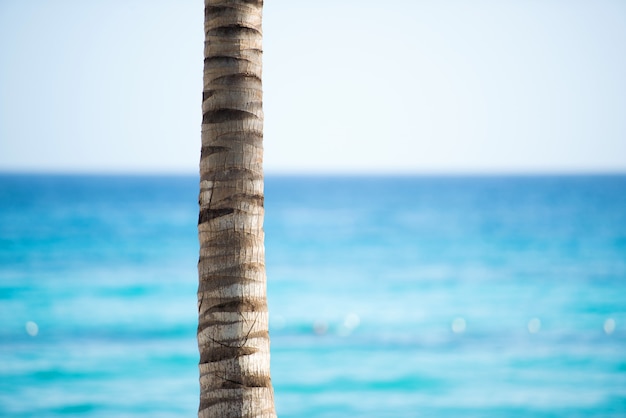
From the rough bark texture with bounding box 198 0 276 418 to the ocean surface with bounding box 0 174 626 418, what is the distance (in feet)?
35.2

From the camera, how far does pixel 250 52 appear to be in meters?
4.20

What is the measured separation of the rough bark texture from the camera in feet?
13.4

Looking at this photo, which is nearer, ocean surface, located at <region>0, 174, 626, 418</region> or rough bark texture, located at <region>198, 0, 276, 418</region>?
rough bark texture, located at <region>198, 0, 276, 418</region>

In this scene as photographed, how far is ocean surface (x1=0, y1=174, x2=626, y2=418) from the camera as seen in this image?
52.0ft

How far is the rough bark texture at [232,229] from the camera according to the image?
4.09m

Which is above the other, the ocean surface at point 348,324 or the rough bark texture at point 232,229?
the ocean surface at point 348,324

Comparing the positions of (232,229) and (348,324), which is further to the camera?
(348,324)

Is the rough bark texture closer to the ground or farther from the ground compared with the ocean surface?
closer to the ground

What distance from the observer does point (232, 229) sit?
4.09 m

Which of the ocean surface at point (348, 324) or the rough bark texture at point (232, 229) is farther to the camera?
the ocean surface at point (348, 324)

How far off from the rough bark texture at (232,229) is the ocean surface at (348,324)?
10714mm

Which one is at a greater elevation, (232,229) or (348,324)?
(348,324)

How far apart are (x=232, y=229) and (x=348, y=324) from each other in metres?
20.2

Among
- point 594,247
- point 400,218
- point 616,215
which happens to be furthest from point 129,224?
point 616,215
